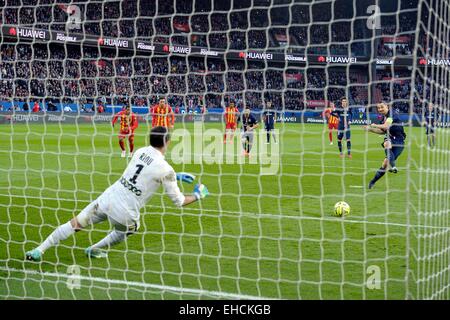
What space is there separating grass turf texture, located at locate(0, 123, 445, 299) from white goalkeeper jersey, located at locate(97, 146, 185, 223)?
0.67m

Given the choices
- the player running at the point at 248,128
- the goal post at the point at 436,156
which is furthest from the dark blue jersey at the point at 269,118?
the goal post at the point at 436,156

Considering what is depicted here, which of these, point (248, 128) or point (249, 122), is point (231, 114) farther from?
point (248, 128)

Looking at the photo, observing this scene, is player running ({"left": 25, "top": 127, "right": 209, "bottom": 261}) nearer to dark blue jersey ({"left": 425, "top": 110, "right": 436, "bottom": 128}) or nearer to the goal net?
the goal net

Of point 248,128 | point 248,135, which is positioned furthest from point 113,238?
point 248,135

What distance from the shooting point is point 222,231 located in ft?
28.2

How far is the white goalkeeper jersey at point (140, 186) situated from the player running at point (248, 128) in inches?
498

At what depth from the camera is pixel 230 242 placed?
794 cm

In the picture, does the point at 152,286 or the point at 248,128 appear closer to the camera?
the point at 152,286

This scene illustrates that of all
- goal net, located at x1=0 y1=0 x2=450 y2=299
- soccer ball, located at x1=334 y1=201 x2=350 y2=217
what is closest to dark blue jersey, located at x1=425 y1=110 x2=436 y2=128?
goal net, located at x1=0 y1=0 x2=450 y2=299

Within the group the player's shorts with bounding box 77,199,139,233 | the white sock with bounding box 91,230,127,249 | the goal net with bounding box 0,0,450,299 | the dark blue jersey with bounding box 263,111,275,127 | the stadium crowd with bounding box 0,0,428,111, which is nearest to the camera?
the goal net with bounding box 0,0,450,299

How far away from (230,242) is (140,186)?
1917 mm

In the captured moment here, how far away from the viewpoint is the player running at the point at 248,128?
19.4 m

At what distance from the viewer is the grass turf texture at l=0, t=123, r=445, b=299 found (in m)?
6.06

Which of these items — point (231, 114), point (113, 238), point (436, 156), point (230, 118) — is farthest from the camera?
point (230, 118)
